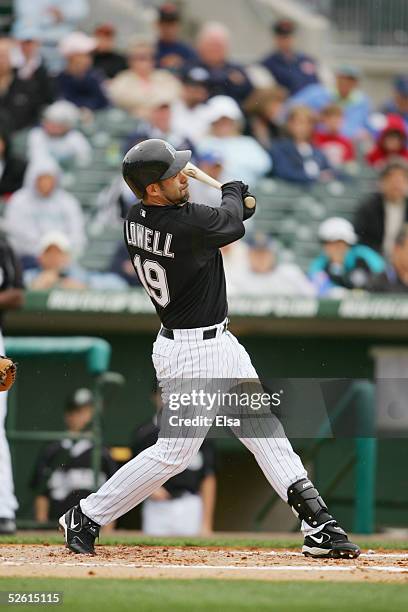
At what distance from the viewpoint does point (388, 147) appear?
13000mm

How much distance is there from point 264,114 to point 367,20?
466 centimetres

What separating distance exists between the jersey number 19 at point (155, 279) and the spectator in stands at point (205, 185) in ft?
16.1

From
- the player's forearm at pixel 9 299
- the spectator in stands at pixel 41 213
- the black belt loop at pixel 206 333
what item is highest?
the spectator in stands at pixel 41 213

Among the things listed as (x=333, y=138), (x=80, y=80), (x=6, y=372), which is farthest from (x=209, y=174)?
(x=6, y=372)

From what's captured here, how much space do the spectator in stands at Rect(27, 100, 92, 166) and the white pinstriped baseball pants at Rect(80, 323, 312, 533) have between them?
6194mm

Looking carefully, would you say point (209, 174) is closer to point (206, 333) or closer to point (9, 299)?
point (9, 299)

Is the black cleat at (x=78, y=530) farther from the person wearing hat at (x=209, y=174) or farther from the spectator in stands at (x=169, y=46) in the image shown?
the spectator in stands at (x=169, y=46)

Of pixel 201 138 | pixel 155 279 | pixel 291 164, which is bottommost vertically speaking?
pixel 155 279

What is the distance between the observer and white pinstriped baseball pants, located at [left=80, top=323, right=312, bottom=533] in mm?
5785

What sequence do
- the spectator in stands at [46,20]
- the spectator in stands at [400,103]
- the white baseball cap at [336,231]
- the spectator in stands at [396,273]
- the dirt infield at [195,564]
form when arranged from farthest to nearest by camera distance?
the spectator in stands at [400,103]
the spectator in stands at [46,20]
the white baseball cap at [336,231]
the spectator in stands at [396,273]
the dirt infield at [195,564]

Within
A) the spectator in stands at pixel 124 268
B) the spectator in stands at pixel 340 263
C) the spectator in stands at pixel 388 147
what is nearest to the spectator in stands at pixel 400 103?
the spectator in stands at pixel 388 147

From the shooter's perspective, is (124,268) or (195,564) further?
(124,268)

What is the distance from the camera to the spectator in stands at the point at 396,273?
1036 centimetres

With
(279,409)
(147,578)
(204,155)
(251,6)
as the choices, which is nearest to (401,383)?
(204,155)
